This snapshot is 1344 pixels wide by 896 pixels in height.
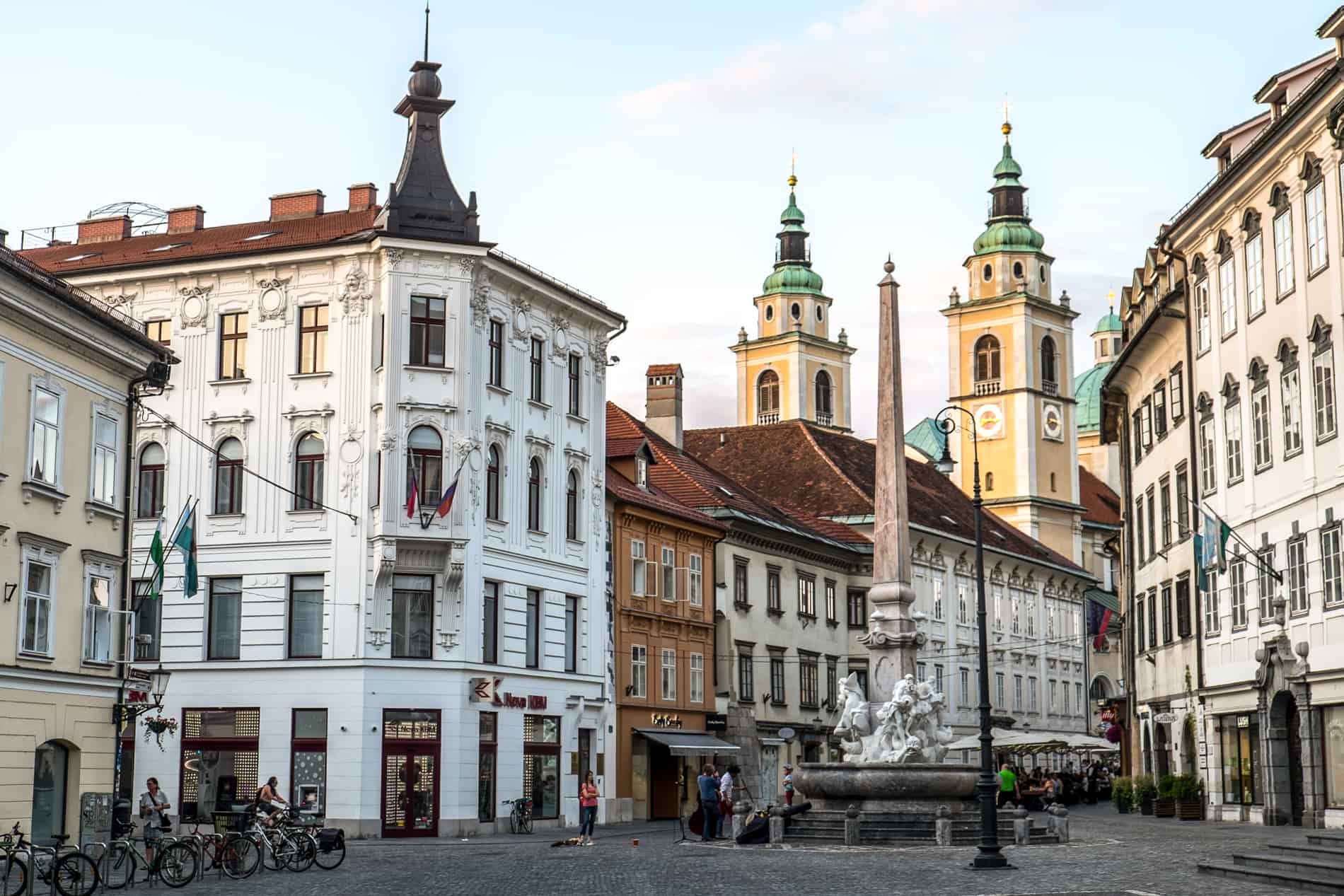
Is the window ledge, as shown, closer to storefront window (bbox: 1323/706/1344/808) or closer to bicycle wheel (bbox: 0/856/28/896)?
bicycle wheel (bbox: 0/856/28/896)

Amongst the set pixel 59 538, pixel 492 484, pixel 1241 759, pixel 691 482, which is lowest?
pixel 1241 759

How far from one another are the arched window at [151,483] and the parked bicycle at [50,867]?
76.3 ft

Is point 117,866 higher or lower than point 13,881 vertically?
higher

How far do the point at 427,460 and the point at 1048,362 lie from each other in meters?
84.3

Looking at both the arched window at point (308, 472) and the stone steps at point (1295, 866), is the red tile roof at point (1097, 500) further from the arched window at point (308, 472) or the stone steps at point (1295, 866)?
the stone steps at point (1295, 866)

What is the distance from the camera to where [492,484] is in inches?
1844

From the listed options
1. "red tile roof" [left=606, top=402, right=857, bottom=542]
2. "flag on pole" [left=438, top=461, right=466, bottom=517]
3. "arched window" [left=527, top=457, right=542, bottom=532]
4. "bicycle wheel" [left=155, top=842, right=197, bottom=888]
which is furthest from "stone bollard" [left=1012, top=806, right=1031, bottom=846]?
"red tile roof" [left=606, top=402, right=857, bottom=542]

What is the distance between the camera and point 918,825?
33.5m

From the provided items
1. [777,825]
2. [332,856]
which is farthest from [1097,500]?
[332,856]

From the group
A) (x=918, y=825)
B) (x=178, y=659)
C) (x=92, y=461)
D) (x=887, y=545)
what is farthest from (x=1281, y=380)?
(x=178, y=659)

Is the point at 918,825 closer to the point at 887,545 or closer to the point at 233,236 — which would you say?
the point at 887,545

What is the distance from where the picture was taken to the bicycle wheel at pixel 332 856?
30531 millimetres

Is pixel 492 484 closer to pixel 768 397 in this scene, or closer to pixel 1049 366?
pixel 1049 366

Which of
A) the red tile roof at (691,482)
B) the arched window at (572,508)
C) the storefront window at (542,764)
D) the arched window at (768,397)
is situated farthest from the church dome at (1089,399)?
the storefront window at (542,764)
